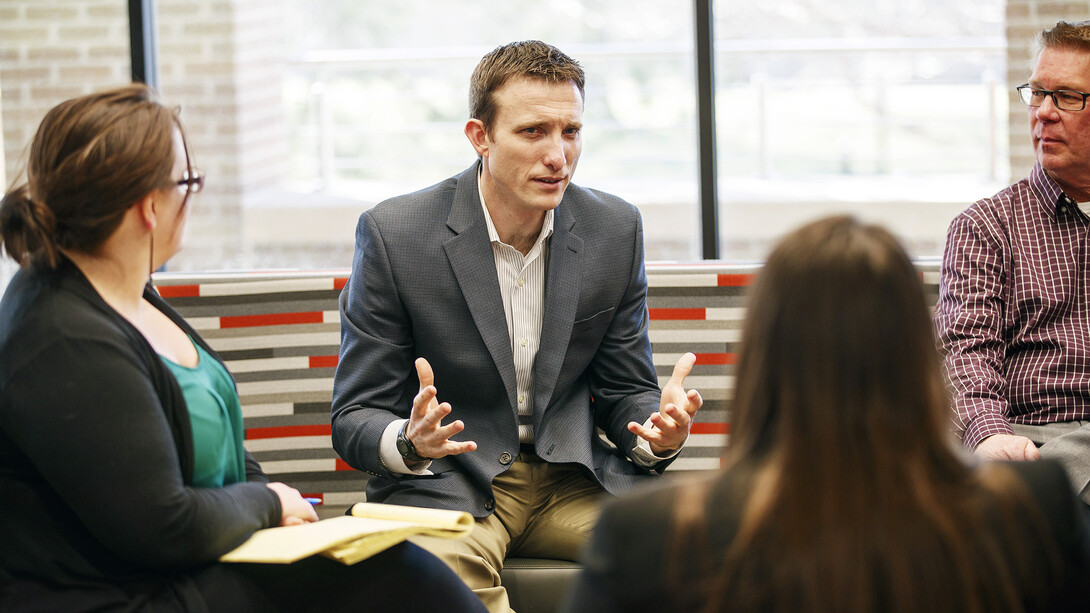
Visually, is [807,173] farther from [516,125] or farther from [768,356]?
[768,356]

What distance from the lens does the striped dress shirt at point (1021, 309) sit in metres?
2.23

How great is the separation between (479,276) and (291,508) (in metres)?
0.70

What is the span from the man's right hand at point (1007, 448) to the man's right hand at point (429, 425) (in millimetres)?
1051

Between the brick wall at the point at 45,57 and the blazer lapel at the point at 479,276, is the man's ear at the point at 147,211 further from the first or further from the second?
the brick wall at the point at 45,57

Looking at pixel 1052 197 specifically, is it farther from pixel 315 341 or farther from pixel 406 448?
pixel 315 341

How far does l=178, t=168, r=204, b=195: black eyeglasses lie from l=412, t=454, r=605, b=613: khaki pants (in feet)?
2.71

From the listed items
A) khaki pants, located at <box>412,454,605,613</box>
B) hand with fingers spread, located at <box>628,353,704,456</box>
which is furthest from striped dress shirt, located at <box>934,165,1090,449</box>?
khaki pants, located at <box>412,454,605,613</box>

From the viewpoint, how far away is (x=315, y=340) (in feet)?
8.52

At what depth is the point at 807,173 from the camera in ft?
19.0

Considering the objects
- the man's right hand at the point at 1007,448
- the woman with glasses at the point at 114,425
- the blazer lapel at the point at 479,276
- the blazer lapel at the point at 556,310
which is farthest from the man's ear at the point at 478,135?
the man's right hand at the point at 1007,448

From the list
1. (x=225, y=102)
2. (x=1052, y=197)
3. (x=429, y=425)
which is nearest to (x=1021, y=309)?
(x=1052, y=197)

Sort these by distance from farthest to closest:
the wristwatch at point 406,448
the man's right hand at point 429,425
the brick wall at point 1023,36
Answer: the brick wall at point 1023,36
the wristwatch at point 406,448
the man's right hand at point 429,425

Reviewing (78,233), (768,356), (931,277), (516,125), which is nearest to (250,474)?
(78,233)

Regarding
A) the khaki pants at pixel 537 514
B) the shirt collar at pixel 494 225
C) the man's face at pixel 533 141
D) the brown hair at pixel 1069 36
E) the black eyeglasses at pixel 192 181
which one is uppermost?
the brown hair at pixel 1069 36
